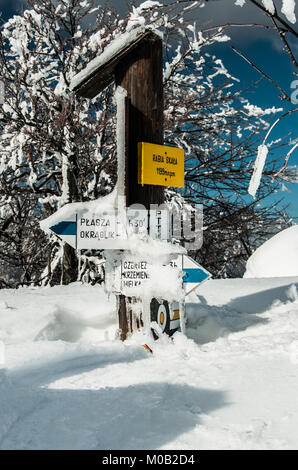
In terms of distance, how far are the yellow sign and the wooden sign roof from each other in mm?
816

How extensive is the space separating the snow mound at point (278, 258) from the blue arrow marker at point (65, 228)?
5.32 m

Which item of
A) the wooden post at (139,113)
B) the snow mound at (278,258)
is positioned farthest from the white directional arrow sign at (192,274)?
the snow mound at (278,258)

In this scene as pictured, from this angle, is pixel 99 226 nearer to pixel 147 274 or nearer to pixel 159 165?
pixel 147 274

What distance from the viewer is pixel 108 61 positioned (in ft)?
12.7

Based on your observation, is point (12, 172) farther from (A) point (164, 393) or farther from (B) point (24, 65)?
(A) point (164, 393)

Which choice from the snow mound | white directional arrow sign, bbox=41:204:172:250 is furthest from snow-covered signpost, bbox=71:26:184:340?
the snow mound

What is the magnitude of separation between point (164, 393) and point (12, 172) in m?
7.92

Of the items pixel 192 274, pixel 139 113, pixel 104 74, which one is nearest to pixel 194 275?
pixel 192 274

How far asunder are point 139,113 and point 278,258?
5.26 m

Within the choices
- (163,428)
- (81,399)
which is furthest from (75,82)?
(163,428)

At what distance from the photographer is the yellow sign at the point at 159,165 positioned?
3.76 meters

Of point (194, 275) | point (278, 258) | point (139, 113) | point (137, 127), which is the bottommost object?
point (194, 275)

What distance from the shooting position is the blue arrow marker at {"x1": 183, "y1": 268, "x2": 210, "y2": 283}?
379cm

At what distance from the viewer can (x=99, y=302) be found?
4645 mm
